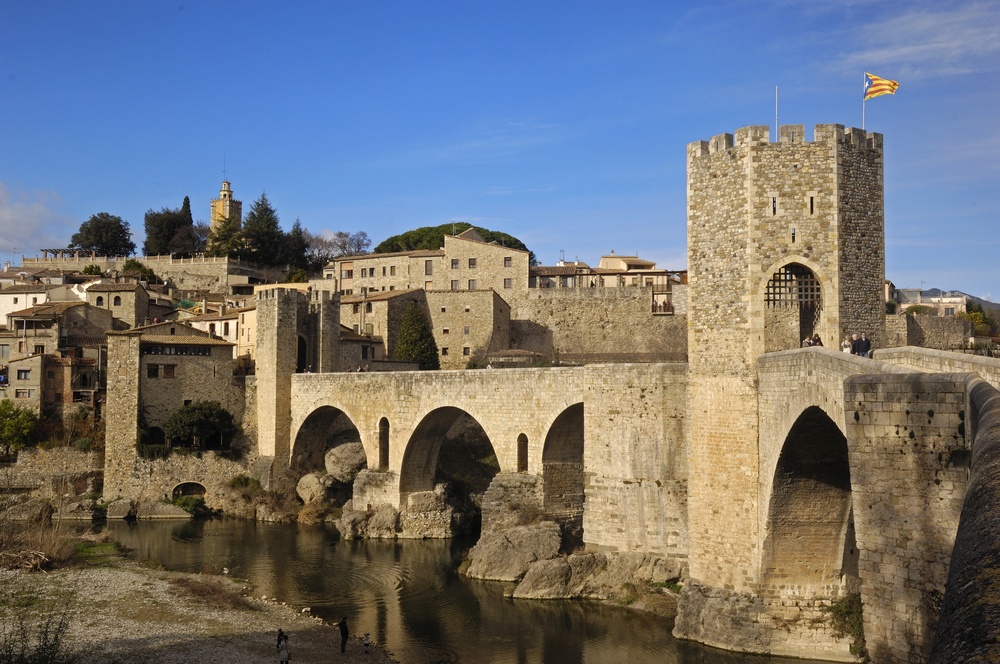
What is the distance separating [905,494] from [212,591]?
20.1 m

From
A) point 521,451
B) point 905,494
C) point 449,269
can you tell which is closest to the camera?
point 905,494

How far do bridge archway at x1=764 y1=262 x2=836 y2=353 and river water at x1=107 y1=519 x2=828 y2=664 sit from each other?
5724 mm

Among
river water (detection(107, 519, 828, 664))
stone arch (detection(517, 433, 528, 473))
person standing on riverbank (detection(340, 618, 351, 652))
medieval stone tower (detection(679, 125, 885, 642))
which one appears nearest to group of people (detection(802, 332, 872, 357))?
medieval stone tower (detection(679, 125, 885, 642))

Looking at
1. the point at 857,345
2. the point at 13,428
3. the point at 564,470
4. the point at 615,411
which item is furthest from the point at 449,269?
the point at 857,345

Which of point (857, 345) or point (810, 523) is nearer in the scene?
point (857, 345)

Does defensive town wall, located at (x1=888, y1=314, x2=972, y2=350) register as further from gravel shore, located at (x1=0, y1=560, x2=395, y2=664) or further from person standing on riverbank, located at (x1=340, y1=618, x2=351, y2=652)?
person standing on riverbank, located at (x1=340, y1=618, x2=351, y2=652)

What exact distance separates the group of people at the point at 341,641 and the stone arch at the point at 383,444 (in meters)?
13.2

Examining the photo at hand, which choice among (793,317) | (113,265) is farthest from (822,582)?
(113,265)

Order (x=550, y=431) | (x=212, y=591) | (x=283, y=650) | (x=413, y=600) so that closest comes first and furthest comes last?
(x=283, y=650), (x=413, y=600), (x=212, y=591), (x=550, y=431)

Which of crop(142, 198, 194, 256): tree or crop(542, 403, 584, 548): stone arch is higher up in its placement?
crop(142, 198, 194, 256): tree

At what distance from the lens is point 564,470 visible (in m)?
28.1

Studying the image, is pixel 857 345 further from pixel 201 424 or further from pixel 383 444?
pixel 201 424

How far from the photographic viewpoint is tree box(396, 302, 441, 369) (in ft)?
165

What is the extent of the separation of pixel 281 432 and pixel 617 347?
20.9 metres
